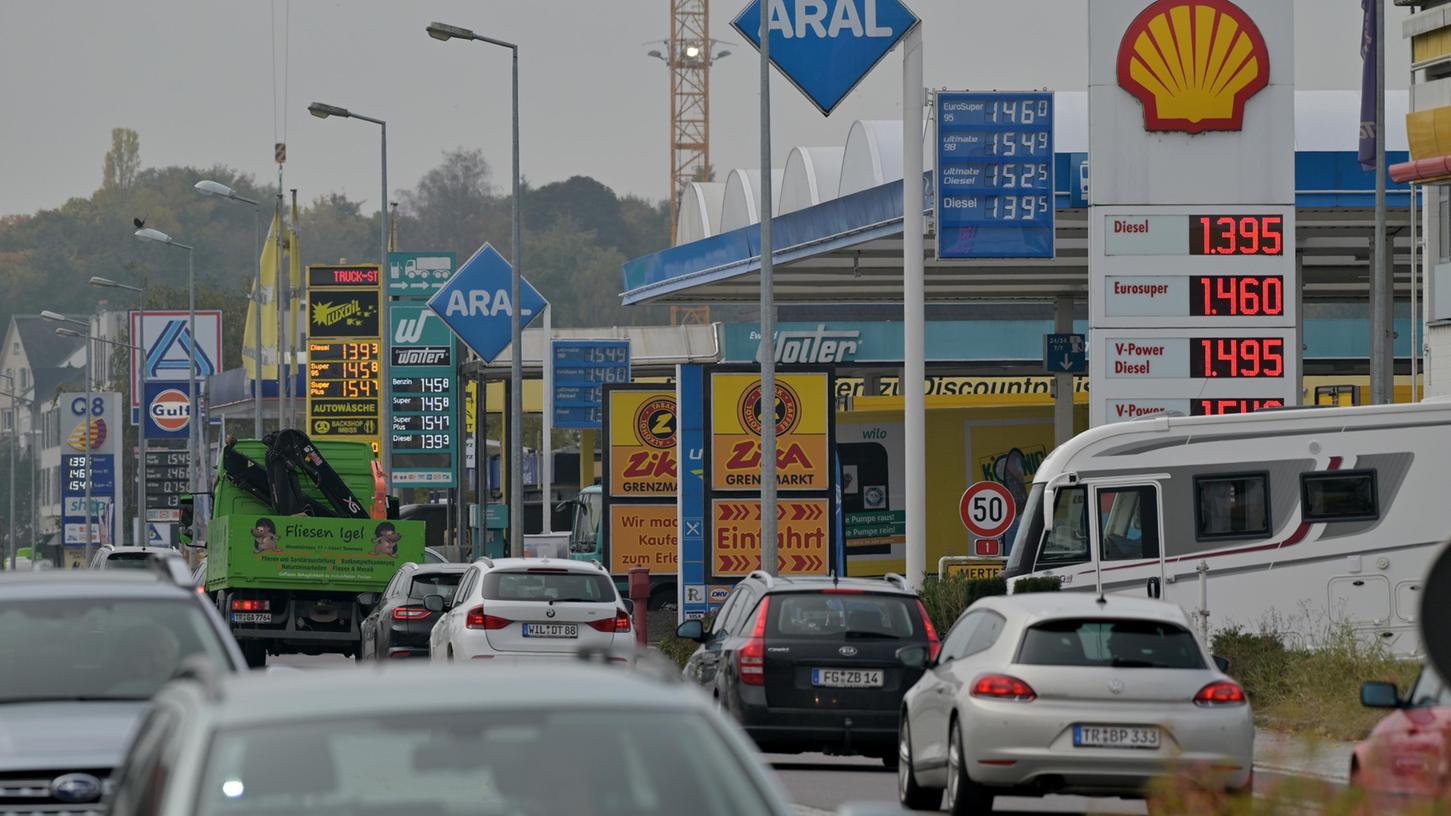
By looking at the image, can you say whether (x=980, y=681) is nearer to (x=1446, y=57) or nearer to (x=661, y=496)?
(x=1446, y=57)

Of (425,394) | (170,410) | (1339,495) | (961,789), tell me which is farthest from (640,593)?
(170,410)

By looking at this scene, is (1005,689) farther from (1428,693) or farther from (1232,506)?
(1232,506)

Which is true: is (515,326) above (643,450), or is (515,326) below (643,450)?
above

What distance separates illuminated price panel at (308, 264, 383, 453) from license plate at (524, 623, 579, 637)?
49109mm

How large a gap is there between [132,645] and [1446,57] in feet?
77.0

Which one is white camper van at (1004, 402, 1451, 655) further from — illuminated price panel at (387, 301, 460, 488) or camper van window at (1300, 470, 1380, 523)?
illuminated price panel at (387, 301, 460, 488)

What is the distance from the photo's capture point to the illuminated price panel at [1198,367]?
2883 centimetres

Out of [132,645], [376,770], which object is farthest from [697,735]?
[132,645]

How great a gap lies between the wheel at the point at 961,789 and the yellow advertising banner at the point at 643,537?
2205 cm

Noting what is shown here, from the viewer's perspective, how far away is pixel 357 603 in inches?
1256

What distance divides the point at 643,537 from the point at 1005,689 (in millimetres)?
23030

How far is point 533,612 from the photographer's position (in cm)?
2248

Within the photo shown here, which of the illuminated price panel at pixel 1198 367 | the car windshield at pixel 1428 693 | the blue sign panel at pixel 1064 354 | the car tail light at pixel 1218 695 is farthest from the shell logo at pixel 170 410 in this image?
the car windshield at pixel 1428 693

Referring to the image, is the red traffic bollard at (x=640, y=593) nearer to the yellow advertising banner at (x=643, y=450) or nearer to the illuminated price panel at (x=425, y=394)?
the yellow advertising banner at (x=643, y=450)
